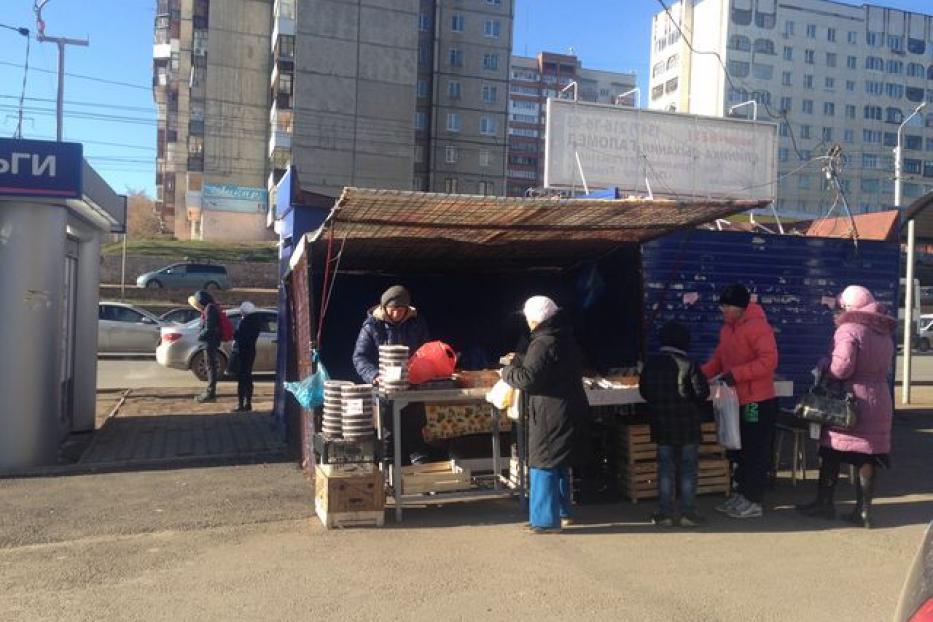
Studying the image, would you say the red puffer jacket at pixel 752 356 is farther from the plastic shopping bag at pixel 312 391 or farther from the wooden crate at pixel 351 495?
the plastic shopping bag at pixel 312 391

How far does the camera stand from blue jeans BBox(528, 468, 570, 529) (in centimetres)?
574

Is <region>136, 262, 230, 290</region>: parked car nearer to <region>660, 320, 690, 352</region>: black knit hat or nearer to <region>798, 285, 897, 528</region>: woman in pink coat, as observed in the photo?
<region>660, 320, 690, 352</region>: black knit hat

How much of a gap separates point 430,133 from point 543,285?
5485cm

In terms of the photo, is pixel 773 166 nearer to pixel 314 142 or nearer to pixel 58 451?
pixel 58 451

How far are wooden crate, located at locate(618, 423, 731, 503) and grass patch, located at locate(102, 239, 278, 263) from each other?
128 ft

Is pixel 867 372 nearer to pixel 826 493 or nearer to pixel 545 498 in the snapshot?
pixel 826 493

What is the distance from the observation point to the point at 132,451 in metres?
8.73

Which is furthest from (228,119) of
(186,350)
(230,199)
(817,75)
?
(817,75)

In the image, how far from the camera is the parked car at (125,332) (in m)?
20.5

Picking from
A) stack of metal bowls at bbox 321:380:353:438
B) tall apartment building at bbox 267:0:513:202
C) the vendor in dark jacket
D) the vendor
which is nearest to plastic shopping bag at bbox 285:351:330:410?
the vendor

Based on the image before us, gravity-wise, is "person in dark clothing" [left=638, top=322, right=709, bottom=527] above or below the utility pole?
below

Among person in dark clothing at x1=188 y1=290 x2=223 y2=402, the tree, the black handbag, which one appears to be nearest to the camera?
the black handbag

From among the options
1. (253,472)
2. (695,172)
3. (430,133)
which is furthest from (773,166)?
(430,133)

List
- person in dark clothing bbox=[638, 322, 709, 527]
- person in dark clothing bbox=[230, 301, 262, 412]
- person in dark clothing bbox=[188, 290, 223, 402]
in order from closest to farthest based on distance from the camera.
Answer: person in dark clothing bbox=[638, 322, 709, 527], person in dark clothing bbox=[230, 301, 262, 412], person in dark clothing bbox=[188, 290, 223, 402]
